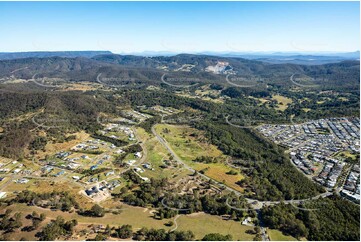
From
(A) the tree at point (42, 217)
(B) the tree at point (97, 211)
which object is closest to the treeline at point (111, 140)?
(B) the tree at point (97, 211)

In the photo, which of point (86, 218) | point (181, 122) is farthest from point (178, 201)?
point (181, 122)

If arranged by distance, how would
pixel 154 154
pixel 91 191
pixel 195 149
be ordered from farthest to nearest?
pixel 195 149 → pixel 154 154 → pixel 91 191

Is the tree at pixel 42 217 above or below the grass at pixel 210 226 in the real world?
above

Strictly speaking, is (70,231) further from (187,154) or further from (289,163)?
(289,163)

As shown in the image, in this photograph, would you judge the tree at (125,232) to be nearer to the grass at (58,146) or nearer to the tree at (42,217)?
the tree at (42,217)

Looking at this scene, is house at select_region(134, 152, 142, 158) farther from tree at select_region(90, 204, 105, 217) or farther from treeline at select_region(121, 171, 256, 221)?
tree at select_region(90, 204, 105, 217)

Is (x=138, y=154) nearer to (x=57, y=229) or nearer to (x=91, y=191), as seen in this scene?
(x=91, y=191)

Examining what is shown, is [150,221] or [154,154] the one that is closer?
[150,221]

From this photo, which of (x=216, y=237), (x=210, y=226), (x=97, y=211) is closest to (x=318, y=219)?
(x=210, y=226)
